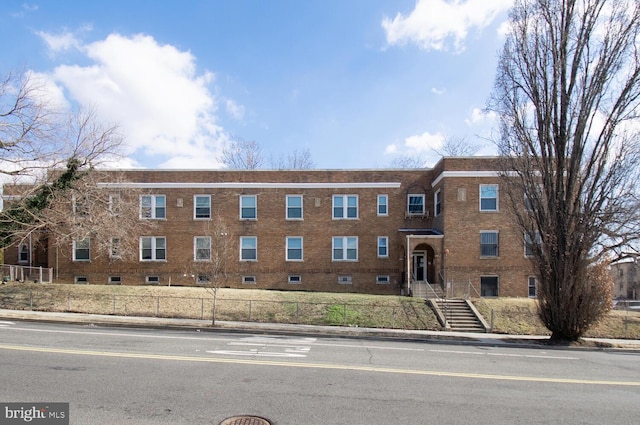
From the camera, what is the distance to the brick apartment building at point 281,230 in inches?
1071

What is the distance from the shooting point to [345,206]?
27703mm

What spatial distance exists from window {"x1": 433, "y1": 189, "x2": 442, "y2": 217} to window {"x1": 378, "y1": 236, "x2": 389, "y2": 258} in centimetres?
359

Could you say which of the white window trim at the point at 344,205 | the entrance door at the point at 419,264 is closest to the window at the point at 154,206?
the white window trim at the point at 344,205

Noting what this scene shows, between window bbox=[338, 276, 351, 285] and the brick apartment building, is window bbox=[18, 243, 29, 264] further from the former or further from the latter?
window bbox=[338, 276, 351, 285]

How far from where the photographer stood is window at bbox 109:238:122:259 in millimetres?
24594

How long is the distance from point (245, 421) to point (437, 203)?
76.3ft

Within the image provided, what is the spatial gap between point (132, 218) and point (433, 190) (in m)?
18.9

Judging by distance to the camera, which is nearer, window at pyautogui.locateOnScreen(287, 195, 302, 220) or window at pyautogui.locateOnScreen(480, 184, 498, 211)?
window at pyautogui.locateOnScreen(480, 184, 498, 211)

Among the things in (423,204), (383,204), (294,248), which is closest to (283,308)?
(294,248)

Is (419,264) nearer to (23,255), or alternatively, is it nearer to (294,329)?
(294,329)

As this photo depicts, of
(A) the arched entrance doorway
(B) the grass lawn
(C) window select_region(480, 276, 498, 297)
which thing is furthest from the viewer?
(A) the arched entrance doorway

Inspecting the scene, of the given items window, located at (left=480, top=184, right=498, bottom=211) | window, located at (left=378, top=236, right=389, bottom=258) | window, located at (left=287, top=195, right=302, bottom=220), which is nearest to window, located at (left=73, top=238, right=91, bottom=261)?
window, located at (left=287, top=195, right=302, bottom=220)

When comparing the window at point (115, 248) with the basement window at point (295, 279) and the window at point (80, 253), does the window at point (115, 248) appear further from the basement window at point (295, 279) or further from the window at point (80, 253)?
the basement window at point (295, 279)

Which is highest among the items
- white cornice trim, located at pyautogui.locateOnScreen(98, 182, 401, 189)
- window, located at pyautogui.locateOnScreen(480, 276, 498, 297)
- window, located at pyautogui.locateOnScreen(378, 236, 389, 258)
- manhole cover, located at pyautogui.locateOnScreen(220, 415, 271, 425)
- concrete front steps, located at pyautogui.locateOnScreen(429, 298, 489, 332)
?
white cornice trim, located at pyautogui.locateOnScreen(98, 182, 401, 189)
